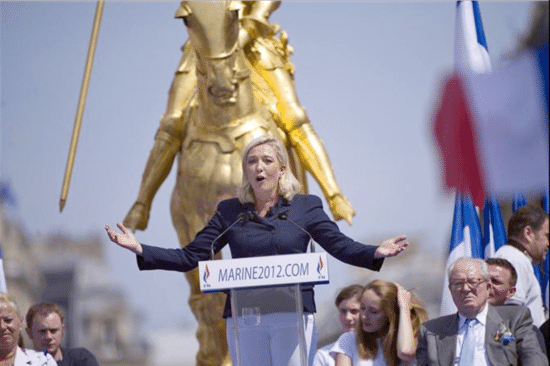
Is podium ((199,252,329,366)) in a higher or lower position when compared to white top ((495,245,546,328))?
lower

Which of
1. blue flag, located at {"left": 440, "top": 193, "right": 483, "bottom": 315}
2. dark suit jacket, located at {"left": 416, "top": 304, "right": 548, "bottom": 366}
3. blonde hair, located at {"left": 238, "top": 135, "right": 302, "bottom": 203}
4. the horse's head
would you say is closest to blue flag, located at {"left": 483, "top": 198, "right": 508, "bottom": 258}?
blue flag, located at {"left": 440, "top": 193, "right": 483, "bottom": 315}

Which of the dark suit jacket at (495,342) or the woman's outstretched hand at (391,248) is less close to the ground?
the woman's outstretched hand at (391,248)

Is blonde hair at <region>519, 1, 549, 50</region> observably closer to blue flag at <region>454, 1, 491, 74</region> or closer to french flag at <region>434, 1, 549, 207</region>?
french flag at <region>434, 1, 549, 207</region>

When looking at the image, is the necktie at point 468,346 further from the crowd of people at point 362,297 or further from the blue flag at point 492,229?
the blue flag at point 492,229

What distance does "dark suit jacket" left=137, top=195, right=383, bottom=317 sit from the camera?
6.38 metres

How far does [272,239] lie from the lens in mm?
6398

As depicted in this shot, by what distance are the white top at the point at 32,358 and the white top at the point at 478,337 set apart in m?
1.88

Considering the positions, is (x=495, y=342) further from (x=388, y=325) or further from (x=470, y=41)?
(x=470, y=41)

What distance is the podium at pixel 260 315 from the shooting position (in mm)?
6129

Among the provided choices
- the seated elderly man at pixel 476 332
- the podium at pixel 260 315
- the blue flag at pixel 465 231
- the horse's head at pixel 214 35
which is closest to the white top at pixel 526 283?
the blue flag at pixel 465 231

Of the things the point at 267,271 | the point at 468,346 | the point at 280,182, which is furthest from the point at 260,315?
the point at 468,346

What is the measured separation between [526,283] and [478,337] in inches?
60.1

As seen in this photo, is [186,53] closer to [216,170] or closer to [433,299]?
[216,170]

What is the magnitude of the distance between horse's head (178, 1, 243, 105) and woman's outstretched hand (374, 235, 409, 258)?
9.33 feet
